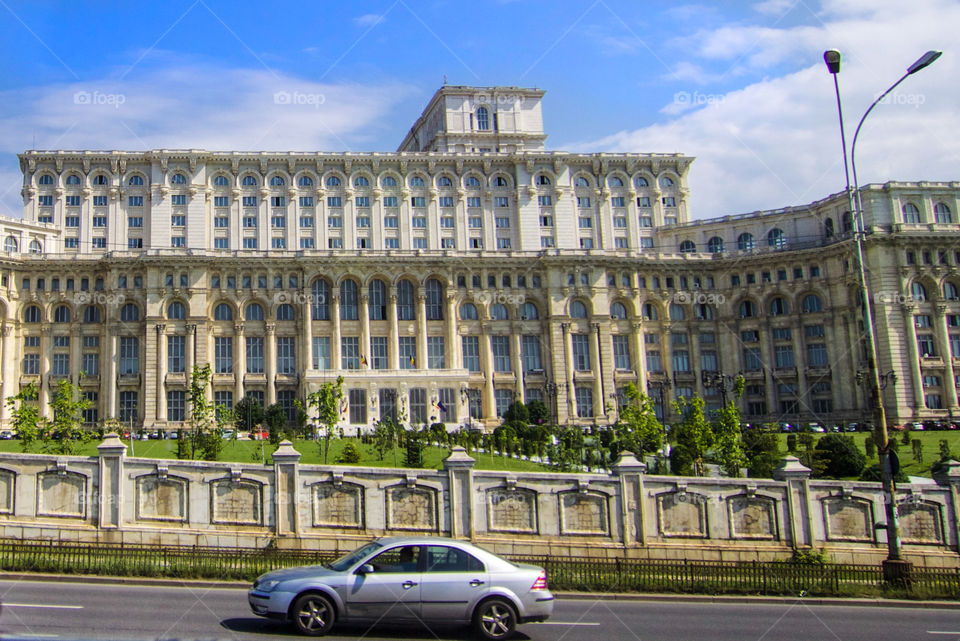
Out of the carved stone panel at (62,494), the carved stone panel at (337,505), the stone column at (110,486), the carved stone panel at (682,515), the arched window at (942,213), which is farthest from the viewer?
the arched window at (942,213)

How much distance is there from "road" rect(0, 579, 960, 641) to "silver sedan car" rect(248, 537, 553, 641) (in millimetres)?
483

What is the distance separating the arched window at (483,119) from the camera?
9956 centimetres

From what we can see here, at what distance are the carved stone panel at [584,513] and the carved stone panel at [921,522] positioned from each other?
35.4 feet

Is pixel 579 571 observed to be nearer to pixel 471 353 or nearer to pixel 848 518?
pixel 848 518

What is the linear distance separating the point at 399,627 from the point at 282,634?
88.3 inches

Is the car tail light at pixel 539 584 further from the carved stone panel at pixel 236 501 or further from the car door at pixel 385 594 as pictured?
the carved stone panel at pixel 236 501

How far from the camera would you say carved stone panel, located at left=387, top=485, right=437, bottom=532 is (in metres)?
29.6

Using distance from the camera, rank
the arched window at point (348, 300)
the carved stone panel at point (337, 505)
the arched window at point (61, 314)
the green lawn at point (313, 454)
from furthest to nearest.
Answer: the arched window at point (348, 300) < the arched window at point (61, 314) < the green lawn at point (313, 454) < the carved stone panel at point (337, 505)

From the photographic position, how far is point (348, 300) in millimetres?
88750

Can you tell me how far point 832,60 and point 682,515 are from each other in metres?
15.5

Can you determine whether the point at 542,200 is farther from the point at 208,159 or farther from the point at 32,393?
the point at 32,393

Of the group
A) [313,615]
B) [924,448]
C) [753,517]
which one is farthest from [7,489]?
[924,448]

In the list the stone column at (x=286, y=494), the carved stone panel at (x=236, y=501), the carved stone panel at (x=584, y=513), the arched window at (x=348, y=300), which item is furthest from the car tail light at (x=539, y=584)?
the arched window at (x=348, y=300)

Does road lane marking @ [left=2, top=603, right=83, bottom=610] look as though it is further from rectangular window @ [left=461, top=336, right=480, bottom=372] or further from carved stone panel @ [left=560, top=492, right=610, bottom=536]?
rectangular window @ [left=461, top=336, right=480, bottom=372]
